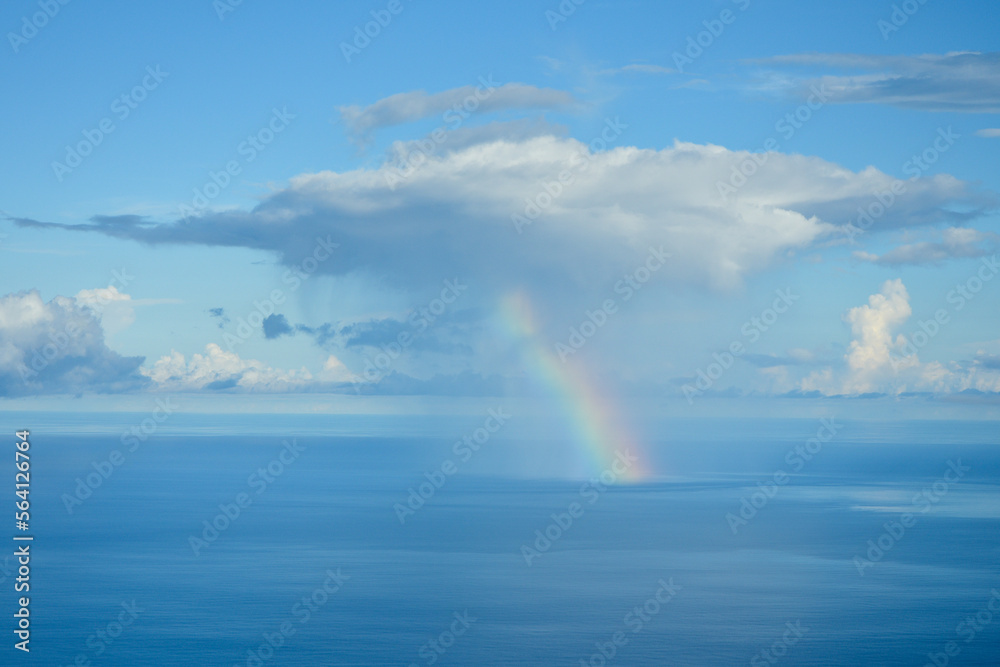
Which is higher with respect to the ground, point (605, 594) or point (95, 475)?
point (95, 475)

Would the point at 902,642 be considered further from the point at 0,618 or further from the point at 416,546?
the point at 0,618

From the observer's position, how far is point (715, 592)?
7538cm

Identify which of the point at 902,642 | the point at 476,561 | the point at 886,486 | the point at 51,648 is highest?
the point at 886,486

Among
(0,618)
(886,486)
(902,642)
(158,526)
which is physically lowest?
(902,642)

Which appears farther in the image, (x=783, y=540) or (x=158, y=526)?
(x=158, y=526)

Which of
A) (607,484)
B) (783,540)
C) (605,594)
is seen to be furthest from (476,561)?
(607,484)

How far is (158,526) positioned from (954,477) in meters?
168

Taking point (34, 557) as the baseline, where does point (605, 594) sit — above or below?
below

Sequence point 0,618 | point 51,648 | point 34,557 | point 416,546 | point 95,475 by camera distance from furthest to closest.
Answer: point 95,475 → point 416,546 → point 34,557 → point 0,618 → point 51,648

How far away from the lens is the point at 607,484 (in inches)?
6959

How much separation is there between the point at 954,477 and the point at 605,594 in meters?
154

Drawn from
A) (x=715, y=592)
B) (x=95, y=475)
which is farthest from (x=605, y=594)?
(x=95, y=475)

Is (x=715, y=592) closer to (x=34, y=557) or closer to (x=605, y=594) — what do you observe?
(x=605, y=594)

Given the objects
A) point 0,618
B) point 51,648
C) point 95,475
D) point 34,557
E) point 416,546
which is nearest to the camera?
point 51,648
